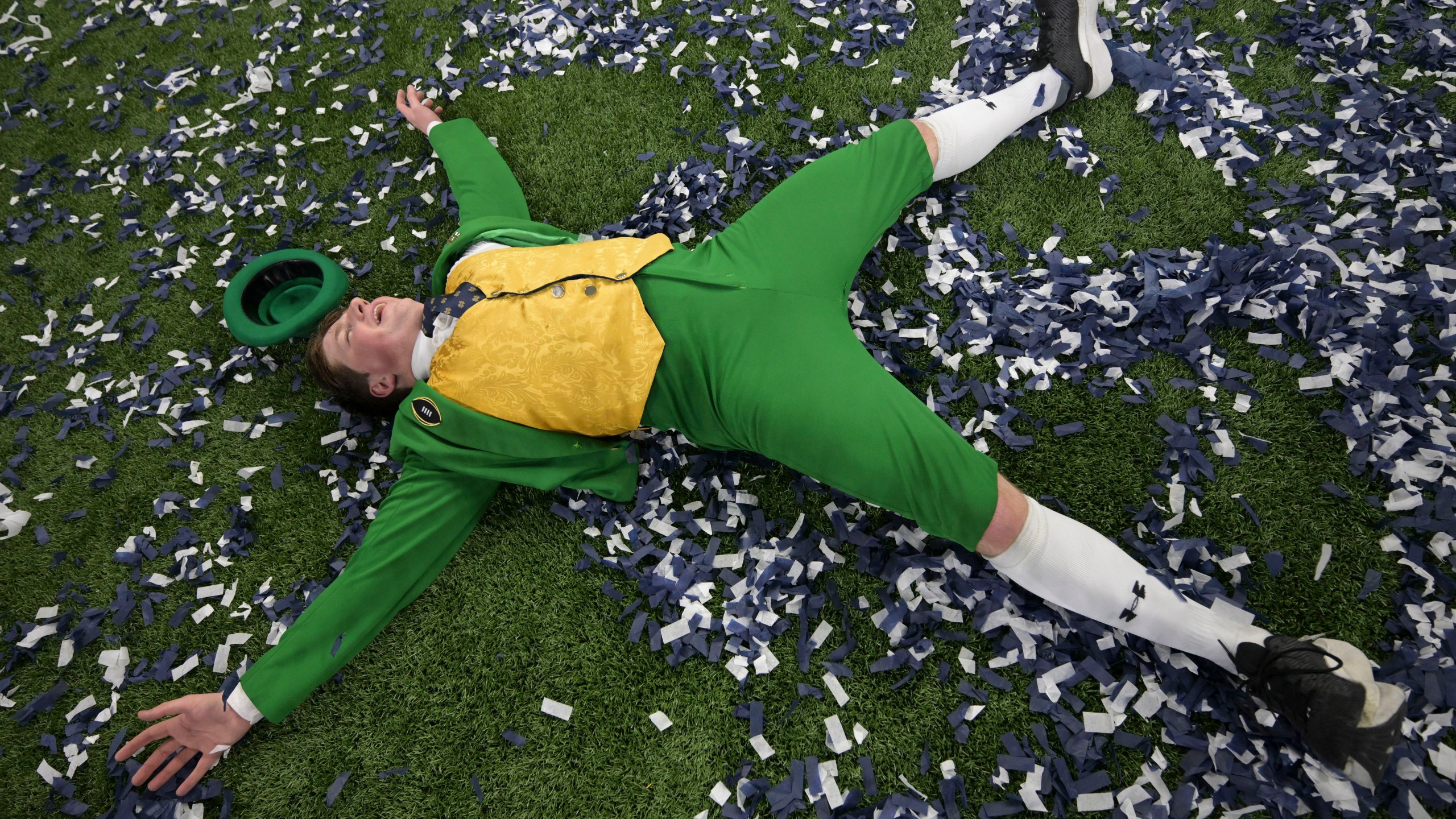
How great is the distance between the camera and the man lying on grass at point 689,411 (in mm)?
1742

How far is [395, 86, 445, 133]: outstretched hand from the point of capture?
9.26ft

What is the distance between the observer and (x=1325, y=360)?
2102 millimetres

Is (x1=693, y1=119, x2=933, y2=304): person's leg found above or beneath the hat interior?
above

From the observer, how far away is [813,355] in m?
1.88

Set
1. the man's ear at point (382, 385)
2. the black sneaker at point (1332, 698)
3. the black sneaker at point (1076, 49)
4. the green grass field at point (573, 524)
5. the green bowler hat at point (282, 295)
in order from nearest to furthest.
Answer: the black sneaker at point (1332, 698)
the green grass field at point (573, 524)
the man's ear at point (382, 385)
the green bowler hat at point (282, 295)
the black sneaker at point (1076, 49)

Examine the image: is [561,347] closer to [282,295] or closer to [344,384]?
[344,384]

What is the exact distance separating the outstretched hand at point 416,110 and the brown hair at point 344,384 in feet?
3.00

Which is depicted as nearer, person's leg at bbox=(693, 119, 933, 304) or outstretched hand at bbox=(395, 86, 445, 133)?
person's leg at bbox=(693, 119, 933, 304)

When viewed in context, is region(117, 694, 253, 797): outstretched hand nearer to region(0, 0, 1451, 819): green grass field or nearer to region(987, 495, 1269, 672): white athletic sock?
region(0, 0, 1451, 819): green grass field

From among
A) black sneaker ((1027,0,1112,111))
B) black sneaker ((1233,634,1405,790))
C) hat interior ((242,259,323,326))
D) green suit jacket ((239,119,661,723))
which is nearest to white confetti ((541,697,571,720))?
green suit jacket ((239,119,661,723))

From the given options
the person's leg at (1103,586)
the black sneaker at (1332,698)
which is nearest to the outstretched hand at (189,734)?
the person's leg at (1103,586)

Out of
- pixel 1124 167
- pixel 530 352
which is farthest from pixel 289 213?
pixel 1124 167

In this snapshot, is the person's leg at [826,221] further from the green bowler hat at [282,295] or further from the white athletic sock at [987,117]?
the green bowler hat at [282,295]

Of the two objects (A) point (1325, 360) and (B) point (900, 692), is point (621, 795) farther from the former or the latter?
(A) point (1325, 360)
